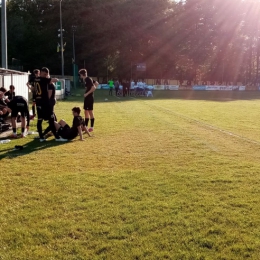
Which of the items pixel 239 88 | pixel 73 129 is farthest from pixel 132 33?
pixel 73 129

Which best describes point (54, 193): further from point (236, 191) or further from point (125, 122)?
point (125, 122)

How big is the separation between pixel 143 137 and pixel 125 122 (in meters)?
3.56

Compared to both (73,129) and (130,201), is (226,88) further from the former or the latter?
(130,201)

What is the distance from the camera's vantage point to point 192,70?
6500cm

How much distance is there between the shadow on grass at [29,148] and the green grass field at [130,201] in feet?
0.07

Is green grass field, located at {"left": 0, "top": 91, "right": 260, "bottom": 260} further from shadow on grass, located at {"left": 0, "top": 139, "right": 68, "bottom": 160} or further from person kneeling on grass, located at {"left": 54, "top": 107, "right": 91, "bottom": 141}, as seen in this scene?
person kneeling on grass, located at {"left": 54, "top": 107, "right": 91, "bottom": 141}

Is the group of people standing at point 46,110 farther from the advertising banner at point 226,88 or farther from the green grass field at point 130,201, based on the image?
the advertising banner at point 226,88

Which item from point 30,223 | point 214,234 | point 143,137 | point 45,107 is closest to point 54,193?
point 30,223

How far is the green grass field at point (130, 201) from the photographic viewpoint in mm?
3561

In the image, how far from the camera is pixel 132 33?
198 feet

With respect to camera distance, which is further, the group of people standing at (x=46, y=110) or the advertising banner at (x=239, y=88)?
the advertising banner at (x=239, y=88)

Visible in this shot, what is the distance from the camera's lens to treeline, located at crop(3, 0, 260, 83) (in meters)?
60.2

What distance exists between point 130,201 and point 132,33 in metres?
58.1

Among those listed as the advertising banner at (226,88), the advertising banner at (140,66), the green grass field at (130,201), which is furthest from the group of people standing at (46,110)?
the advertising banner at (226,88)
